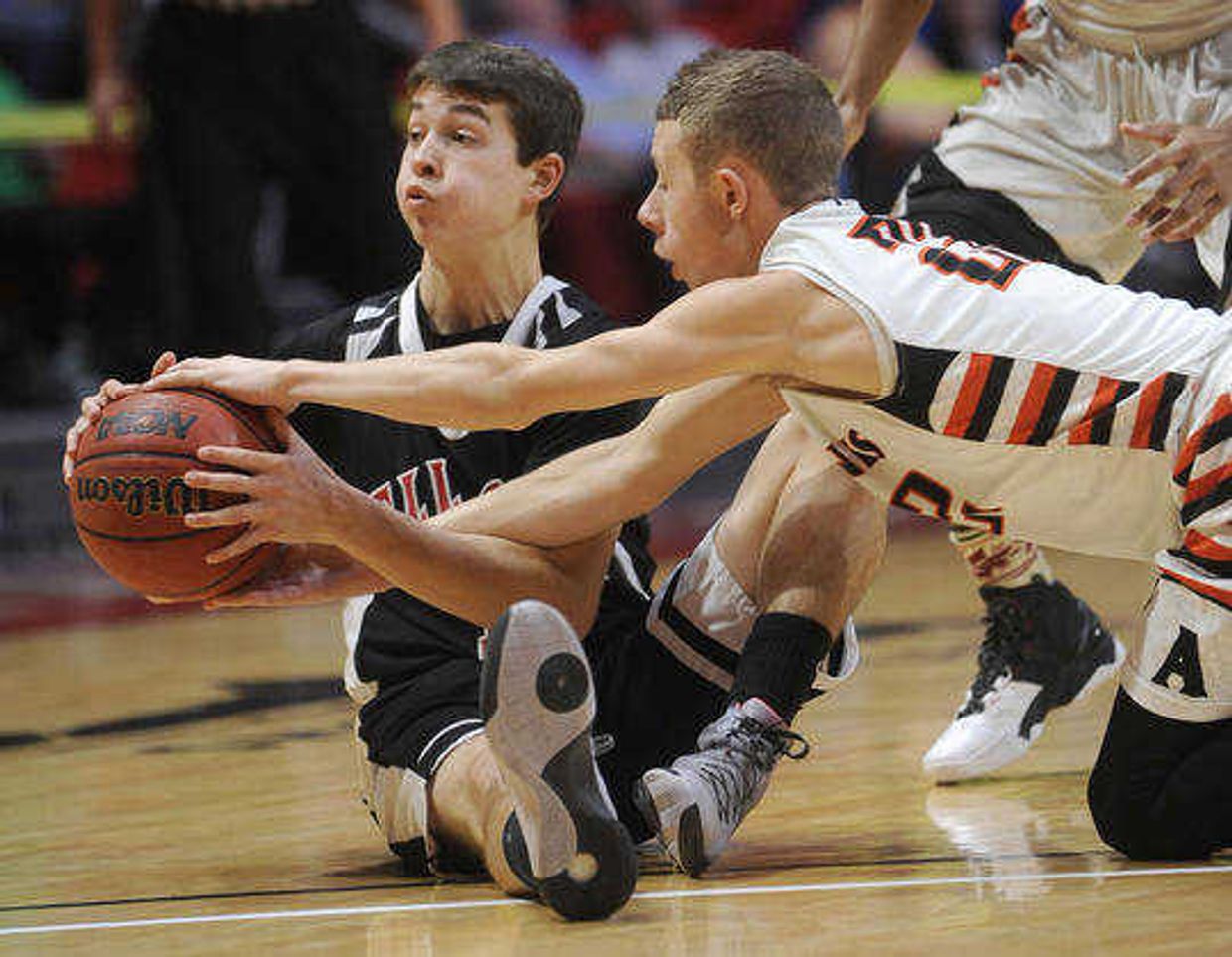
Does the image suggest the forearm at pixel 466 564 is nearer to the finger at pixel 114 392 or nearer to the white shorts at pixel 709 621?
the white shorts at pixel 709 621

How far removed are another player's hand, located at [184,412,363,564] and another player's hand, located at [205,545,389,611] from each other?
15cm

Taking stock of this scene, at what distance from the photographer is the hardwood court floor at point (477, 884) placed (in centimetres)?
287

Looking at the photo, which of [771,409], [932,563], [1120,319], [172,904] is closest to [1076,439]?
[1120,319]

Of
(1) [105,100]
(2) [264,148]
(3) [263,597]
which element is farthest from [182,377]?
(1) [105,100]

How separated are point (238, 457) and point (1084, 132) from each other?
6.65ft

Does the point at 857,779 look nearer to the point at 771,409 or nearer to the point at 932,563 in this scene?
the point at 771,409

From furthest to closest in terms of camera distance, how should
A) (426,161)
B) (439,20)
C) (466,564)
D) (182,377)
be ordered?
(439,20), (426,161), (466,564), (182,377)

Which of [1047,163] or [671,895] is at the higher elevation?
[1047,163]

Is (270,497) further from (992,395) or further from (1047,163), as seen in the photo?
(1047,163)

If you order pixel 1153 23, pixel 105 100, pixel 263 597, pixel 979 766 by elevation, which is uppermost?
pixel 1153 23

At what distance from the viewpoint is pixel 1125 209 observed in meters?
4.32

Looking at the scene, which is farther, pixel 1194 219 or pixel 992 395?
pixel 1194 219

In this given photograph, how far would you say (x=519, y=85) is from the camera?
3766mm

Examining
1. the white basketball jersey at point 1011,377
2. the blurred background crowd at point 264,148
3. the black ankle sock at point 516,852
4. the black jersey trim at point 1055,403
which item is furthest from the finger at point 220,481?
the blurred background crowd at point 264,148
